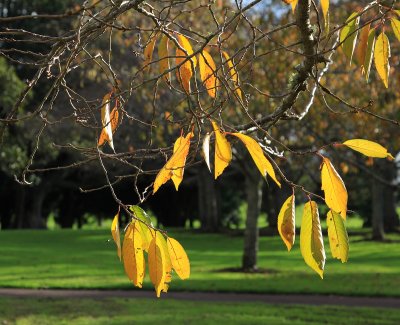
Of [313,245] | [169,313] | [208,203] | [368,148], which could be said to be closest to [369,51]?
[368,148]

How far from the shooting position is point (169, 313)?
13531 millimetres

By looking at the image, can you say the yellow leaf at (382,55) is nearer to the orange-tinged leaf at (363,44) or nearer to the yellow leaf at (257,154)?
the orange-tinged leaf at (363,44)

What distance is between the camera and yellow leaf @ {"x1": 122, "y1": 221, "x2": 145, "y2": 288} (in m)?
2.28

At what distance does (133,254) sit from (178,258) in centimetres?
15

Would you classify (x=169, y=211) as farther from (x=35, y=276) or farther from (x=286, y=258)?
(x=35, y=276)

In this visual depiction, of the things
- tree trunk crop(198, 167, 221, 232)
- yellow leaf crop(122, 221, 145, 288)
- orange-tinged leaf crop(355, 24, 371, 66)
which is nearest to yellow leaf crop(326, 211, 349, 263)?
yellow leaf crop(122, 221, 145, 288)

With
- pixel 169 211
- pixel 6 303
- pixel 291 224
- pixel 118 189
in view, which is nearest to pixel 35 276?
Result: pixel 6 303

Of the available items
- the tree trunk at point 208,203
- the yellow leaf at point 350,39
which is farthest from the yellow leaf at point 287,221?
the tree trunk at point 208,203

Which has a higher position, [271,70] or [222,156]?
[271,70]

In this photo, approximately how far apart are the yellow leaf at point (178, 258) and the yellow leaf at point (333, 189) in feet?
1.50

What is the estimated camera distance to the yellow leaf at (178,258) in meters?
2.34

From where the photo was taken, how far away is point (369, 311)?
13.9 metres

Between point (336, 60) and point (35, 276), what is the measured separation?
8.16m

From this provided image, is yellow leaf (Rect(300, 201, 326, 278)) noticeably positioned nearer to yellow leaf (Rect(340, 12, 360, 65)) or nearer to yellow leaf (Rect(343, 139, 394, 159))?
yellow leaf (Rect(343, 139, 394, 159))
